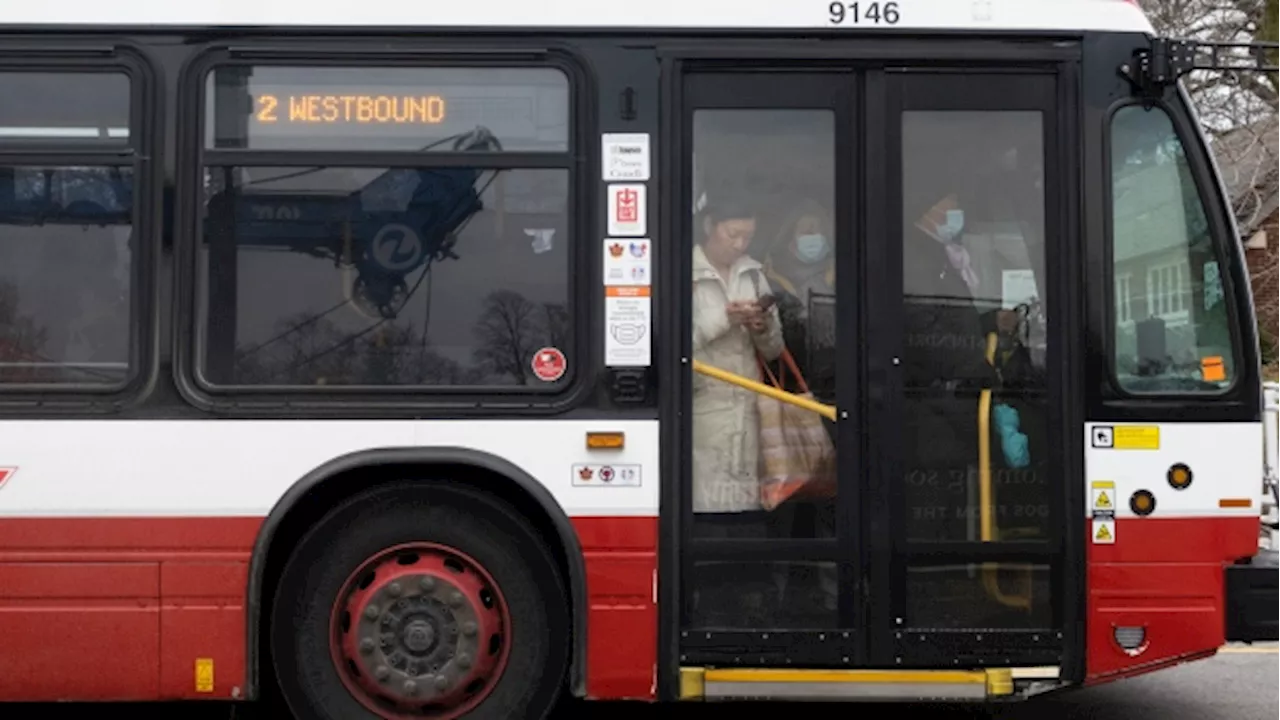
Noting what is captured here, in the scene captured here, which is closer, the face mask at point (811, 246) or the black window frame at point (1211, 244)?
the black window frame at point (1211, 244)

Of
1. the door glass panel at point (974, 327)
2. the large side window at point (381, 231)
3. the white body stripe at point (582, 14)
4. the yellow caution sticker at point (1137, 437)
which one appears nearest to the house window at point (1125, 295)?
the door glass panel at point (974, 327)

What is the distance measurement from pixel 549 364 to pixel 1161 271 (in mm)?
2399

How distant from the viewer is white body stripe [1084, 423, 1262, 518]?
16.4 ft

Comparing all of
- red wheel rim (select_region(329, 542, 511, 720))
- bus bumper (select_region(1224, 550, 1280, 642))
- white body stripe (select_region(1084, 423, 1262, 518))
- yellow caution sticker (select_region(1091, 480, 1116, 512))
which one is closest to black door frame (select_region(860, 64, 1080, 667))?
yellow caution sticker (select_region(1091, 480, 1116, 512))

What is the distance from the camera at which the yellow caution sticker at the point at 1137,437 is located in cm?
502

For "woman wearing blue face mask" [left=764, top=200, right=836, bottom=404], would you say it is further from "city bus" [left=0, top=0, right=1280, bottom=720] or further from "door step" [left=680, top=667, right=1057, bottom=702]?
"door step" [left=680, top=667, right=1057, bottom=702]

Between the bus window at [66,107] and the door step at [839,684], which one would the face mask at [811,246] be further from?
the bus window at [66,107]

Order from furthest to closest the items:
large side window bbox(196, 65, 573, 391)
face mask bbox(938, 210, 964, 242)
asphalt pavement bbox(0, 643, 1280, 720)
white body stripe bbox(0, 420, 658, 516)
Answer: asphalt pavement bbox(0, 643, 1280, 720) < face mask bbox(938, 210, 964, 242) < large side window bbox(196, 65, 573, 391) < white body stripe bbox(0, 420, 658, 516)

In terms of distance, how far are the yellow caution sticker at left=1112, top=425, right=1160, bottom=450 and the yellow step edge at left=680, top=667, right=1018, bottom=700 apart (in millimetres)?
984

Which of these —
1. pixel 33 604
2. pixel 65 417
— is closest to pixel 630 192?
pixel 65 417

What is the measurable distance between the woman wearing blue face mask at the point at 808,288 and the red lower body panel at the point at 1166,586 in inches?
49.2

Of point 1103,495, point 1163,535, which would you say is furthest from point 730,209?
point 1163,535

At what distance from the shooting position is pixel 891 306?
16.7 feet

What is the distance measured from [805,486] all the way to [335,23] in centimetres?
254
